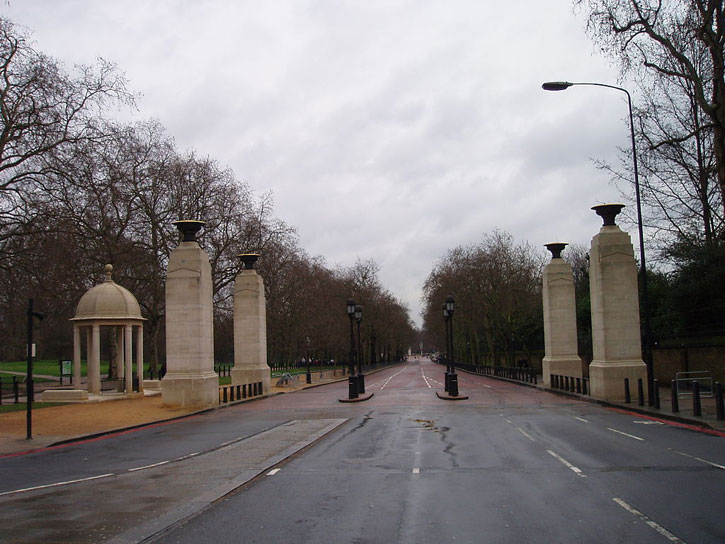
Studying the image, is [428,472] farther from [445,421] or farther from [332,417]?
[332,417]

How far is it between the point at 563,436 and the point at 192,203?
3804cm

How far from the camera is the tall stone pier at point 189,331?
26.9 m

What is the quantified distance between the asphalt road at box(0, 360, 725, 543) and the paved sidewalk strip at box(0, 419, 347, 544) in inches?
5.1

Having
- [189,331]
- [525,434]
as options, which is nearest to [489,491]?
[525,434]

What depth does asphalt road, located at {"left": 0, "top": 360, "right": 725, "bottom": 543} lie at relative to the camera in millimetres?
7430

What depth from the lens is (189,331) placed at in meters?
27.6

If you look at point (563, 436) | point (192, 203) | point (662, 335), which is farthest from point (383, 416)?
point (192, 203)

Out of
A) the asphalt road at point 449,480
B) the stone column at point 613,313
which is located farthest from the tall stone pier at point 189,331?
the stone column at point 613,313

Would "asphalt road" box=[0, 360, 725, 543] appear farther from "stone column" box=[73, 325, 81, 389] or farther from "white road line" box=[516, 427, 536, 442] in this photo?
"stone column" box=[73, 325, 81, 389]

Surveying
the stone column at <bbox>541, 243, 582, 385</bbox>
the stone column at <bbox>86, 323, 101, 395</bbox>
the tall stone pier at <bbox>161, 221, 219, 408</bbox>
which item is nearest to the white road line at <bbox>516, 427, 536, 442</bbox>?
the tall stone pier at <bbox>161, 221, 219, 408</bbox>

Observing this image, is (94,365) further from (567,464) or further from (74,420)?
(567,464)

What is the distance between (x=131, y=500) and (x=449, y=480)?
4.79 metres

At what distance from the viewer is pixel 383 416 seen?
22266 millimetres

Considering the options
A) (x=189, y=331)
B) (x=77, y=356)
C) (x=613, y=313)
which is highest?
(x=613, y=313)
